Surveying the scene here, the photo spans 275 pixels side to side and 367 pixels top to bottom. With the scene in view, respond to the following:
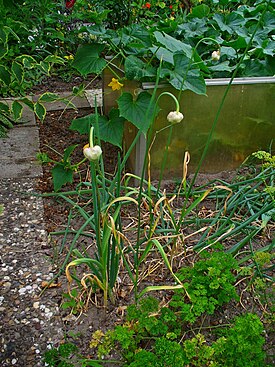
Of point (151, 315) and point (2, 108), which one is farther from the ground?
point (2, 108)

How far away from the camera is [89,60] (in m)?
1.93

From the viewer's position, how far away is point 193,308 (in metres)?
1.22

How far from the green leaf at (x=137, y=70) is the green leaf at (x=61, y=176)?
0.46 metres

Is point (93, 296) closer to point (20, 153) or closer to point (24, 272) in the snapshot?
point (24, 272)

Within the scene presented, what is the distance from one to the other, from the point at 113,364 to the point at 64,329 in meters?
0.19

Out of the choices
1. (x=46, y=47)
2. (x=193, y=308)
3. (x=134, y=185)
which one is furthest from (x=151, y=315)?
(x=46, y=47)

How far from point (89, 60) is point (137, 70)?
0.81ft

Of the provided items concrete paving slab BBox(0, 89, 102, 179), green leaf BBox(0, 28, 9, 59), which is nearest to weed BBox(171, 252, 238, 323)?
concrete paving slab BBox(0, 89, 102, 179)

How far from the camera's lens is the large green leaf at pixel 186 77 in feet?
5.69

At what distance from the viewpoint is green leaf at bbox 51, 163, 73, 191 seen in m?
1.86

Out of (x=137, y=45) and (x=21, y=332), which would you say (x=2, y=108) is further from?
(x=21, y=332)

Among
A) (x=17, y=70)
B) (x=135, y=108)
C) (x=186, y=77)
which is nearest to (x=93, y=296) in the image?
(x=135, y=108)

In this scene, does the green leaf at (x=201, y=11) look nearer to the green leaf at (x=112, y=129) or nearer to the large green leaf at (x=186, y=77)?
the large green leaf at (x=186, y=77)

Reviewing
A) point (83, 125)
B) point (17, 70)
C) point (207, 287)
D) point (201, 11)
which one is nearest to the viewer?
point (207, 287)
